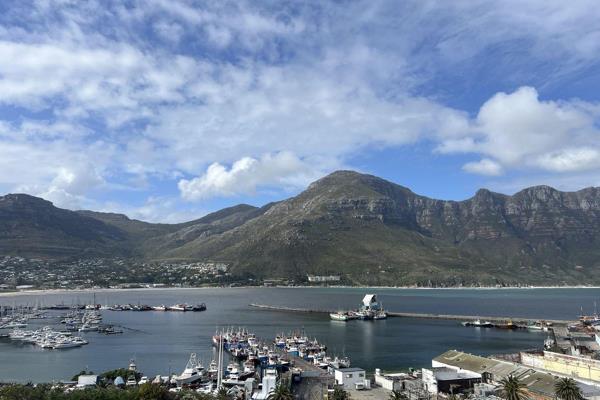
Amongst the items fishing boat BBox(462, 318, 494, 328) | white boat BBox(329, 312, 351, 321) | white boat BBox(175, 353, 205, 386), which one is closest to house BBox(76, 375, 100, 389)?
white boat BBox(175, 353, 205, 386)

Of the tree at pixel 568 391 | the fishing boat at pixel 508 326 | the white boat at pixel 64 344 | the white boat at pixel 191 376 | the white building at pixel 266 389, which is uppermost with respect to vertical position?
the tree at pixel 568 391

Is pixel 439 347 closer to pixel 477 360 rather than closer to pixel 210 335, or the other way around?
pixel 477 360

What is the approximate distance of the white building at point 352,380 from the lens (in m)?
51.2

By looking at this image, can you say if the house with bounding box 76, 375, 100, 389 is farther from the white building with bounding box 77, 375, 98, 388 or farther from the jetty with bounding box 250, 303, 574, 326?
the jetty with bounding box 250, 303, 574, 326

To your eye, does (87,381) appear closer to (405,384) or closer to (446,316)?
(405,384)

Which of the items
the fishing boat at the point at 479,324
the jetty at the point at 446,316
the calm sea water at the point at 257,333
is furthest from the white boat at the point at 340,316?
the fishing boat at the point at 479,324

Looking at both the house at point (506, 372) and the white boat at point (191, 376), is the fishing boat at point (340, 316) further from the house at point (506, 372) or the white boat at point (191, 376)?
the house at point (506, 372)

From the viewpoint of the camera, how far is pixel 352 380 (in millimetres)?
51812

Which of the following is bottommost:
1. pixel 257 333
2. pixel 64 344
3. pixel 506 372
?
pixel 64 344

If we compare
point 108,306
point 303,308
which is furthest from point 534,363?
point 108,306

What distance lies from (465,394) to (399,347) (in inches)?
1585

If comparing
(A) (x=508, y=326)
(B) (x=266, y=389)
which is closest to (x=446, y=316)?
(A) (x=508, y=326)

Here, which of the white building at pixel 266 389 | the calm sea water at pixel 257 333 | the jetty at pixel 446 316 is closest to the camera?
the white building at pixel 266 389

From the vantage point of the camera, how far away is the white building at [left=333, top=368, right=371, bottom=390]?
51.2m
